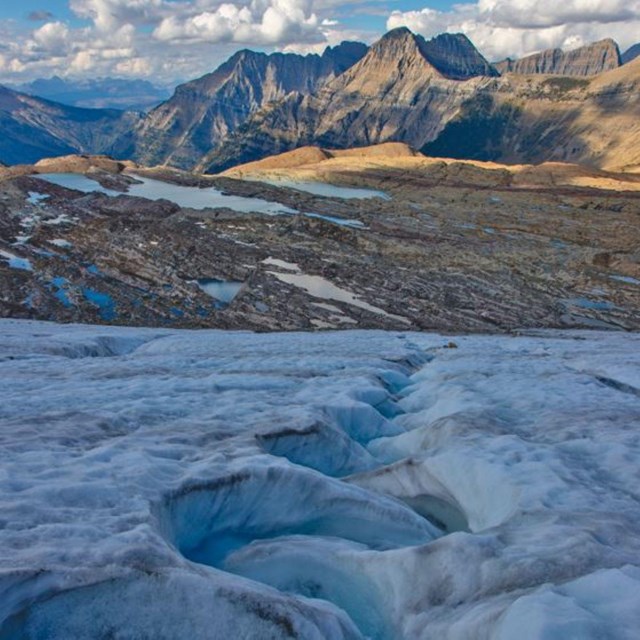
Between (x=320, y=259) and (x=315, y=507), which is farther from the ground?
(x=315, y=507)

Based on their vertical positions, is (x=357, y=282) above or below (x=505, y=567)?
below

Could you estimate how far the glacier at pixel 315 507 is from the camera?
830 centimetres

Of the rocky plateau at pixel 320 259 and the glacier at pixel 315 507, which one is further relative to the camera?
the rocky plateau at pixel 320 259

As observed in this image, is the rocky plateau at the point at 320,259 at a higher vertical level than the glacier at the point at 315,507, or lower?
lower

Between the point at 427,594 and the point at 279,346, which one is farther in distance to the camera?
the point at 279,346

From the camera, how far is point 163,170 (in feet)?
368

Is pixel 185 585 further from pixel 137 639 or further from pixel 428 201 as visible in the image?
pixel 428 201

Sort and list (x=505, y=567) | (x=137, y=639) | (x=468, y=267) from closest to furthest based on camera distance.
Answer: (x=137, y=639) < (x=505, y=567) < (x=468, y=267)

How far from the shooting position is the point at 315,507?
1237 cm

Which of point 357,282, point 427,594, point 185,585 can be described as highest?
point 185,585

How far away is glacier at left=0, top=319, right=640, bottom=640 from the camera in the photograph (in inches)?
327

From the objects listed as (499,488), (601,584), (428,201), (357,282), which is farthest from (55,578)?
(428,201)

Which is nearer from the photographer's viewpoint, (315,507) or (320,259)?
(315,507)

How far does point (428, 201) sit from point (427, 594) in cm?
9430
